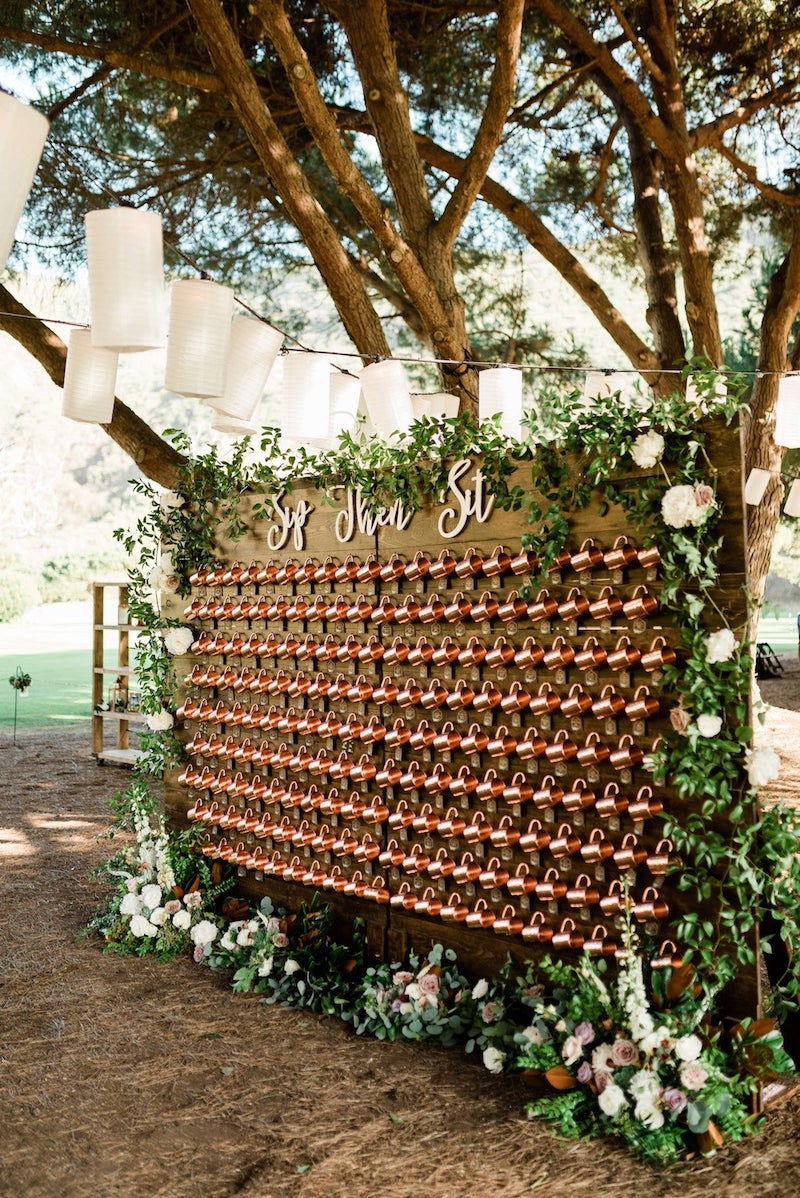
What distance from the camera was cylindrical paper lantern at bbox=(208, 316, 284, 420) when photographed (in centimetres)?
335

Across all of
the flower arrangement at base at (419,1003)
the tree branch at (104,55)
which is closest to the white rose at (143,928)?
the flower arrangement at base at (419,1003)

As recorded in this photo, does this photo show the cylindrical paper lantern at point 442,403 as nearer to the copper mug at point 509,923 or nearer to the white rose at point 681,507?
the white rose at point 681,507

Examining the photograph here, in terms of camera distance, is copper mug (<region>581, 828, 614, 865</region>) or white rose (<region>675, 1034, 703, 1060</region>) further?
copper mug (<region>581, 828, 614, 865</region>)

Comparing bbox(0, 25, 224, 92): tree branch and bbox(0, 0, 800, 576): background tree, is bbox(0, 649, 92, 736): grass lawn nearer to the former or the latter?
bbox(0, 0, 800, 576): background tree

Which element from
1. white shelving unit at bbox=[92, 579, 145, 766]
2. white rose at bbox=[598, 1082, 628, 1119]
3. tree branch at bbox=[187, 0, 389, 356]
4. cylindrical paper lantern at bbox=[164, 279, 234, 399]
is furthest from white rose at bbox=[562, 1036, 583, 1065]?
white shelving unit at bbox=[92, 579, 145, 766]

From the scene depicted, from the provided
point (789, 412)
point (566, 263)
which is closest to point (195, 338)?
point (789, 412)

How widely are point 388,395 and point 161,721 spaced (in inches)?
71.5

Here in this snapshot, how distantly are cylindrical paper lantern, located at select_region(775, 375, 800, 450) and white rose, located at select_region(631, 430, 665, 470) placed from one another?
1.97 metres

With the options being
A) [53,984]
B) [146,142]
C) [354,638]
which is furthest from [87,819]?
[146,142]

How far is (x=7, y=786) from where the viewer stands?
8.11 meters

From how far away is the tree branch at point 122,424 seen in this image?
A: 539cm

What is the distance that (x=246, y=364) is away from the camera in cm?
338

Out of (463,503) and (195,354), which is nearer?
(195,354)

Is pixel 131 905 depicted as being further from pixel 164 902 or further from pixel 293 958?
pixel 293 958
